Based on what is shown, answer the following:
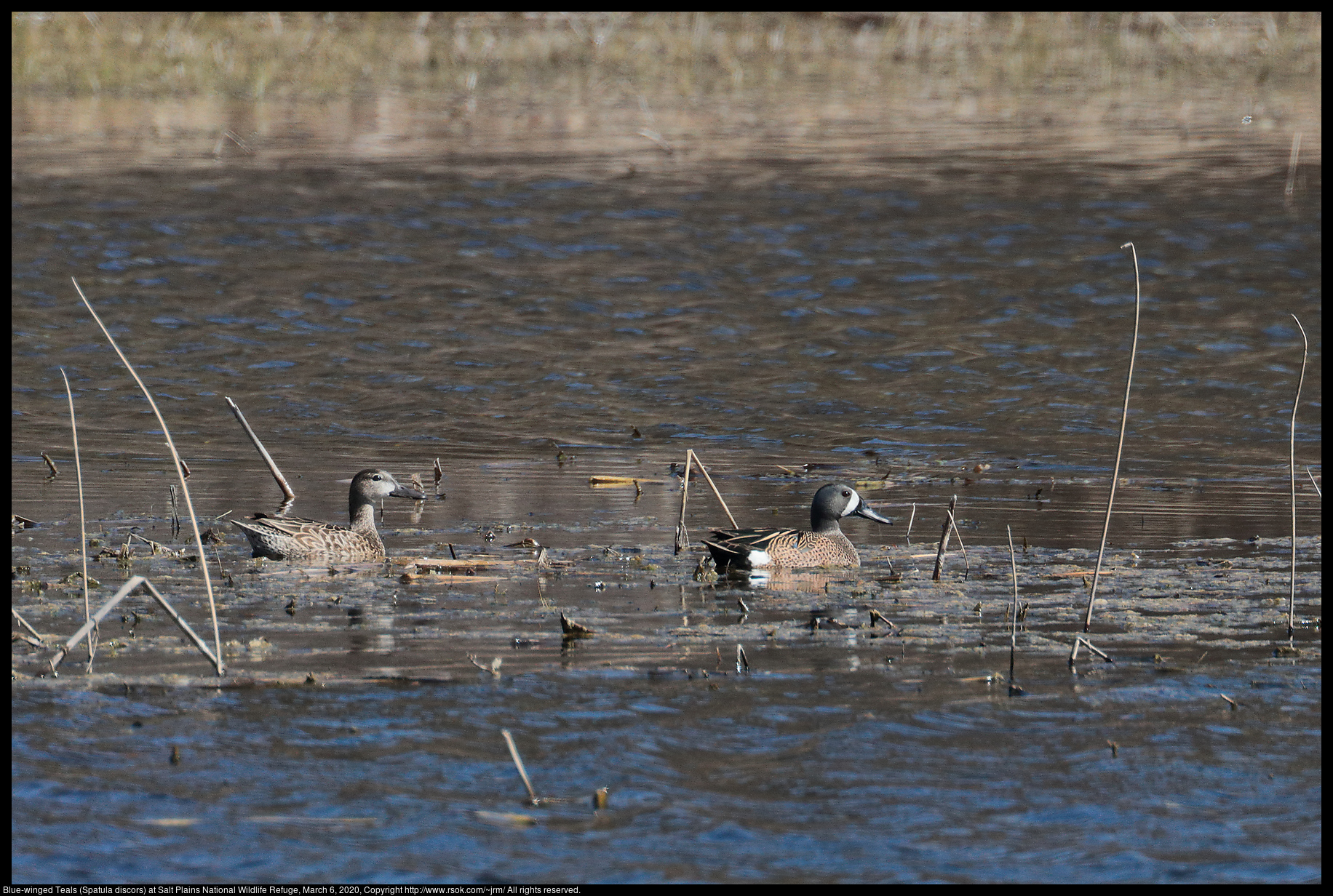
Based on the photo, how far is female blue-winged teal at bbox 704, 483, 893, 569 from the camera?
29.6 ft

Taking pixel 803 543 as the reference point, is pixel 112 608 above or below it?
above

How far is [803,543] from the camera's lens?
9297mm

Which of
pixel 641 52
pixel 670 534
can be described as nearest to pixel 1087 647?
pixel 670 534

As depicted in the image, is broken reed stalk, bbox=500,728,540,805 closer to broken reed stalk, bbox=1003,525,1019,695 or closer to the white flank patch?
broken reed stalk, bbox=1003,525,1019,695

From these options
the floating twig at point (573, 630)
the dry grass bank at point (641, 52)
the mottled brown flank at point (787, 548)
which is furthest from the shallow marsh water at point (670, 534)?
the dry grass bank at point (641, 52)

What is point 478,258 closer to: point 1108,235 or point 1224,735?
point 1108,235

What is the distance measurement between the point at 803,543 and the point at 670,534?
1.09 metres

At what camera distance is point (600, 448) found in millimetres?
13648

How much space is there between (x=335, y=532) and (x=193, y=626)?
6.05 feet

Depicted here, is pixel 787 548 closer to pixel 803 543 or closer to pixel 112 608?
pixel 803 543

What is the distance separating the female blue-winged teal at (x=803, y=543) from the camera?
9.01m

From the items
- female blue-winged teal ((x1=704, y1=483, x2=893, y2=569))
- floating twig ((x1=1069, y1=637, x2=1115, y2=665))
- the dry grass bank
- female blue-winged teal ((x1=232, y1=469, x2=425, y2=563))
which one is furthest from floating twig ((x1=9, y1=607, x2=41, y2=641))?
the dry grass bank

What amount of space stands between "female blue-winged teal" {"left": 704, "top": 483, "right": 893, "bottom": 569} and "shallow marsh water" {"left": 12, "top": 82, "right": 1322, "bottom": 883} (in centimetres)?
22
